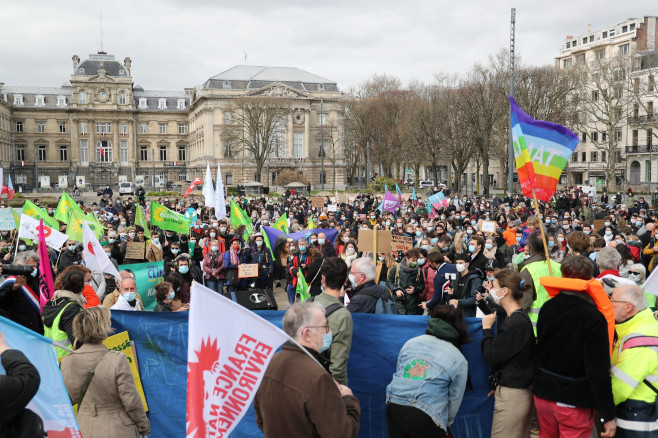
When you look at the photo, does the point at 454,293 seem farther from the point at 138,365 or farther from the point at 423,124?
the point at 423,124

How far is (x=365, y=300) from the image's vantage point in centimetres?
598

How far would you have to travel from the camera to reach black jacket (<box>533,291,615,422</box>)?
14.2 feet

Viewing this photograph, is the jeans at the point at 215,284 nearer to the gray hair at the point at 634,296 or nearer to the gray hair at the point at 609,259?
the gray hair at the point at 609,259

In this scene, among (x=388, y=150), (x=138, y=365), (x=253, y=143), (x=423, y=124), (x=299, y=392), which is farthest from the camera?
(x=253, y=143)

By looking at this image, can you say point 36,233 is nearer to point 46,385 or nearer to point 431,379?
point 46,385

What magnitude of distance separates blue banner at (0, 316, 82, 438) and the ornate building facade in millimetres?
69538

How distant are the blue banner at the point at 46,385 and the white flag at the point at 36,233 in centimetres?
800

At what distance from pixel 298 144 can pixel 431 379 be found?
80.4 metres

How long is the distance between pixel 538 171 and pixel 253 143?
68.1m

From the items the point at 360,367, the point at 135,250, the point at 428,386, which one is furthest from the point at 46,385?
the point at 135,250

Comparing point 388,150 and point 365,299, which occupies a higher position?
point 388,150

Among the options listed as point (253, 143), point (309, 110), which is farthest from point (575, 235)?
point (309, 110)

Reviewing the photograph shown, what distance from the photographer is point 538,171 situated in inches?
265

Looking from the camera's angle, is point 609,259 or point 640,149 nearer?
point 609,259
